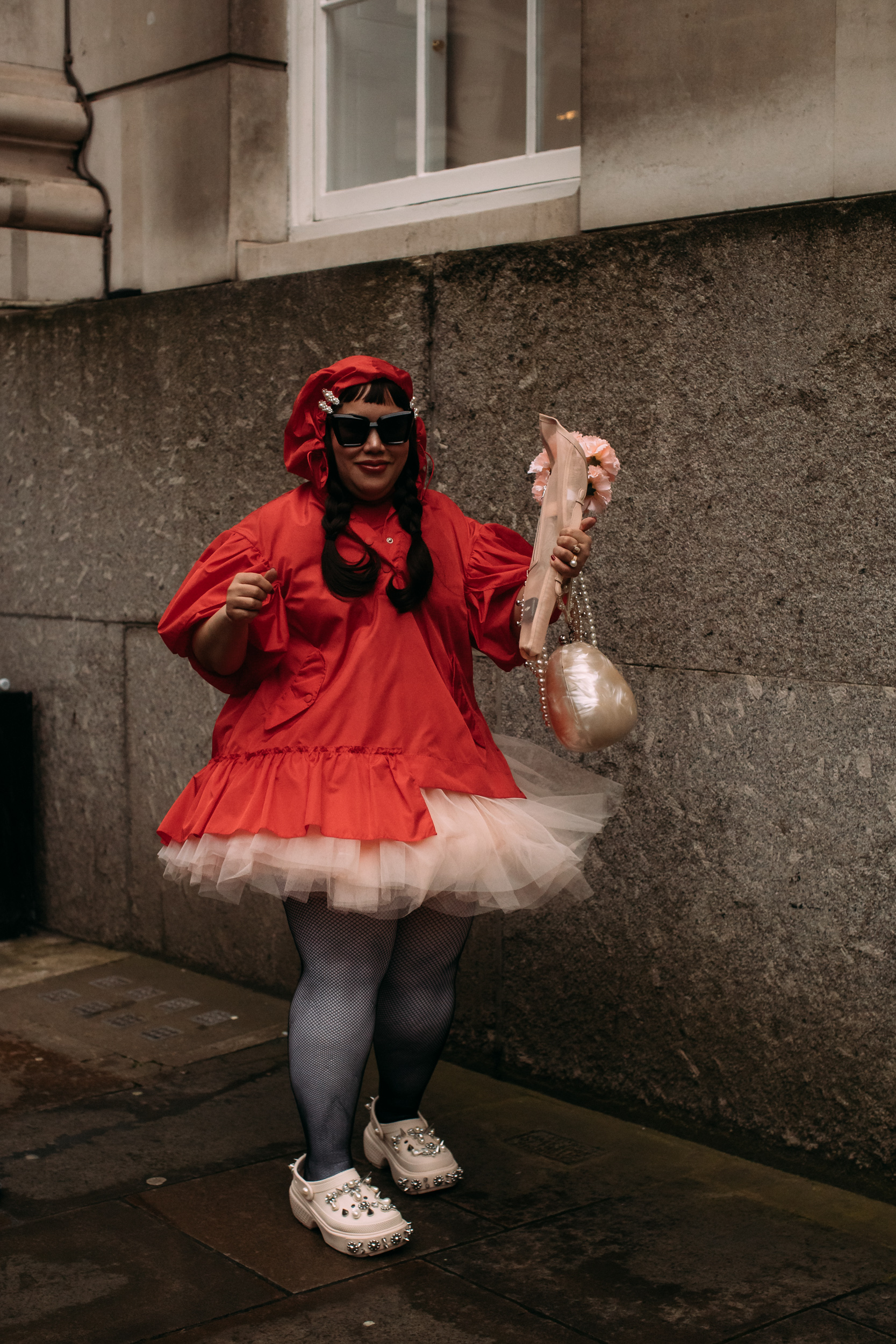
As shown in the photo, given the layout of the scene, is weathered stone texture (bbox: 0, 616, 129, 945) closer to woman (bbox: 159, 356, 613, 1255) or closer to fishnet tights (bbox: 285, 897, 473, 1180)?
woman (bbox: 159, 356, 613, 1255)

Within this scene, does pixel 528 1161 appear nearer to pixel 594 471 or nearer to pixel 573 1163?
pixel 573 1163

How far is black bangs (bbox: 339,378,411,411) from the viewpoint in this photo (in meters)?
3.21

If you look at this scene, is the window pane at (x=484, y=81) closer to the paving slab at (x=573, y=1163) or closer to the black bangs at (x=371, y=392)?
the black bangs at (x=371, y=392)

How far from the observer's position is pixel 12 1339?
2898 mm

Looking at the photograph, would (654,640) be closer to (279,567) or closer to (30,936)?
(279,567)

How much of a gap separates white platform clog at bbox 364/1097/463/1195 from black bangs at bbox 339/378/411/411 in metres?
1.76

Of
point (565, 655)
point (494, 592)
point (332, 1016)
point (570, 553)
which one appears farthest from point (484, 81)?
point (332, 1016)

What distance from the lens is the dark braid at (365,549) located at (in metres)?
3.19

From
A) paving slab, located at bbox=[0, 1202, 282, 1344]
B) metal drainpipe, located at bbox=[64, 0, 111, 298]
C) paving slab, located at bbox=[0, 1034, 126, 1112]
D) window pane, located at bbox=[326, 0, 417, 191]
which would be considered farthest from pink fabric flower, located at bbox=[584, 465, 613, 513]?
metal drainpipe, located at bbox=[64, 0, 111, 298]

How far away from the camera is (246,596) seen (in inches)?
118

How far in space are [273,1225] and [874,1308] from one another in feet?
4.45

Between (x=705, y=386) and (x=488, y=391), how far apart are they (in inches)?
29.5

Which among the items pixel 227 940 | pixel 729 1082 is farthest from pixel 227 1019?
pixel 729 1082

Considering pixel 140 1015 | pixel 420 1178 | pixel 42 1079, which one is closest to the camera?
pixel 420 1178
